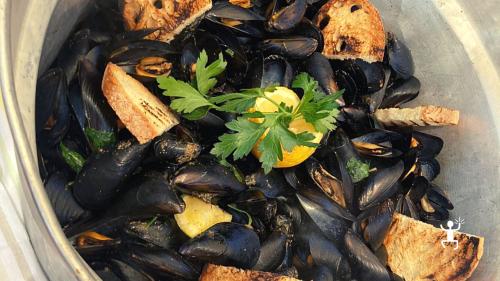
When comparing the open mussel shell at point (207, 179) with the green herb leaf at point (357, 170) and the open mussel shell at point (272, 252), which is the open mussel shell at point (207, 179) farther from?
the green herb leaf at point (357, 170)

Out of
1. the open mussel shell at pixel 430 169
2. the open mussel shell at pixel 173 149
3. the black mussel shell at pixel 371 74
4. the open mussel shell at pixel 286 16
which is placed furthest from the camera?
the open mussel shell at pixel 430 169

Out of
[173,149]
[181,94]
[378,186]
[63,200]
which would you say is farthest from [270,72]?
[63,200]

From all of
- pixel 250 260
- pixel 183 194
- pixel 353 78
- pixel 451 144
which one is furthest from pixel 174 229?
pixel 451 144

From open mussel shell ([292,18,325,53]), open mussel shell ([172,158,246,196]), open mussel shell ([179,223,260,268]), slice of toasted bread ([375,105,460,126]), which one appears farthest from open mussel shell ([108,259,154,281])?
slice of toasted bread ([375,105,460,126])

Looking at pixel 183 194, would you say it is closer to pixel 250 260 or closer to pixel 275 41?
pixel 250 260

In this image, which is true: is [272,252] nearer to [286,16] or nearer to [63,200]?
[63,200]

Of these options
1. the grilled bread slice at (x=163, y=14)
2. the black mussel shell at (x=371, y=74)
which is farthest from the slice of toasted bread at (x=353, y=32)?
the grilled bread slice at (x=163, y=14)
